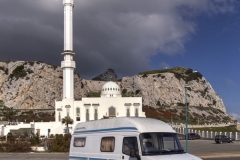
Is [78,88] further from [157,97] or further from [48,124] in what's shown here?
[48,124]

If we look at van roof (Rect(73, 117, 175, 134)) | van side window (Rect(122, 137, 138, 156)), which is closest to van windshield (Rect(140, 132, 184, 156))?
A: van roof (Rect(73, 117, 175, 134))

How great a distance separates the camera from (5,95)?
412ft

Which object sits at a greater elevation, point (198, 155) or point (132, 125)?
point (132, 125)

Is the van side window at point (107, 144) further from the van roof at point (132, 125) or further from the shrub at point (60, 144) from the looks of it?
the shrub at point (60, 144)

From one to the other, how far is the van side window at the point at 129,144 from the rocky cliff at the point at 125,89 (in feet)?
373

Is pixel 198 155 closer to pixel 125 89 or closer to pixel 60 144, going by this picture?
pixel 60 144

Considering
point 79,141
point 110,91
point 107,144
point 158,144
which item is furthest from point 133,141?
point 110,91

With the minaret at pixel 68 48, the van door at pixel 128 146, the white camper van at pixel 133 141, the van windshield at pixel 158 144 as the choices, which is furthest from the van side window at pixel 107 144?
the minaret at pixel 68 48

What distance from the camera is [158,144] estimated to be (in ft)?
36.3

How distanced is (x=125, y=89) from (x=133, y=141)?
149 meters

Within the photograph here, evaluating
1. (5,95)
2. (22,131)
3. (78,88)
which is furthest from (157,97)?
(22,131)

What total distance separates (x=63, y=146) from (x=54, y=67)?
339 feet

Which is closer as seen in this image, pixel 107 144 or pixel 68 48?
pixel 107 144

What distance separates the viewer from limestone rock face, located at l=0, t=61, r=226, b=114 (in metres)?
125
